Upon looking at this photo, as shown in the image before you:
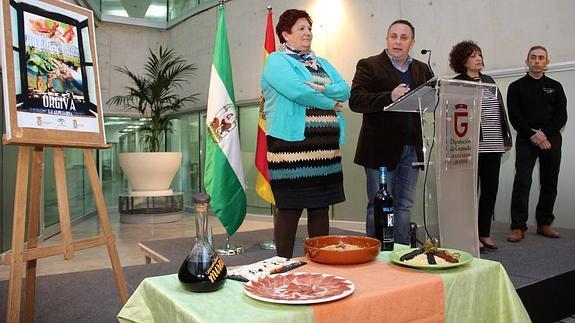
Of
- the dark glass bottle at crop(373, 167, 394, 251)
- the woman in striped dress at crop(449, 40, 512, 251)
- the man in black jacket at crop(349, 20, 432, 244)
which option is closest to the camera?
the dark glass bottle at crop(373, 167, 394, 251)

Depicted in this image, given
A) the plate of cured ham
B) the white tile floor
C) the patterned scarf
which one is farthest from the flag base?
the plate of cured ham

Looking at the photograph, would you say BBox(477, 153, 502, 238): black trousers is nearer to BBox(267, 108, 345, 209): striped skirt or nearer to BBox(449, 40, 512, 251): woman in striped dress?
BBox(449, 40, 512, 251): woman in striped dress

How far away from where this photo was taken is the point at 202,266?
3.18ft

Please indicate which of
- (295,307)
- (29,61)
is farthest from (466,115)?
(29,61)

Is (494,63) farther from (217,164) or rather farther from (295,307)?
(295,307)

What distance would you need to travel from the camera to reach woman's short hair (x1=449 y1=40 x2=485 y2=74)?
2898 millimetres

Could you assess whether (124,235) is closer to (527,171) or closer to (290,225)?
(290,225)

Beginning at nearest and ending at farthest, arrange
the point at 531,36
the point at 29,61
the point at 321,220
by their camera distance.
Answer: the point at 29,61
the point at 321,220
the point at 531,36

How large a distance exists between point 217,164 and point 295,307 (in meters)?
2.68

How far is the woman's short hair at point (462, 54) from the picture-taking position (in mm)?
2898

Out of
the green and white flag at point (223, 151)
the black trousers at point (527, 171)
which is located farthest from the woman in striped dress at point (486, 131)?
the green and white flag at point (223, 151)

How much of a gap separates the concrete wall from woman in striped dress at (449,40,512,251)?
142 centimetres

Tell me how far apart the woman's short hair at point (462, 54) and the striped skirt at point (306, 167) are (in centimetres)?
137

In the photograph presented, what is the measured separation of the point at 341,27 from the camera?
18.6 ft
